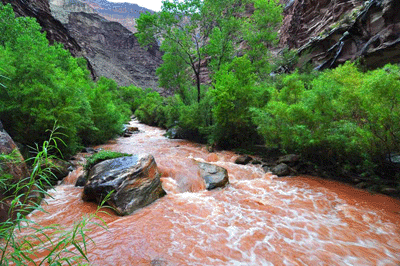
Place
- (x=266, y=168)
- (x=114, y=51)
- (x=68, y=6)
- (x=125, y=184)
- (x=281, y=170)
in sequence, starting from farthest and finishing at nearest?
(x=114, y=51)
(x=68, y=6)
(x=266, y=168)
(x=281, y=170)
(x=125, y=184)

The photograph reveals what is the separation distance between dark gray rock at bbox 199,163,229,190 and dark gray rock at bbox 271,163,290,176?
8.16ft

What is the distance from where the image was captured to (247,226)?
4.53 meters

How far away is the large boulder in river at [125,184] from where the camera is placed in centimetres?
507

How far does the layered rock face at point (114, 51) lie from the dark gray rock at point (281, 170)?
220 ft

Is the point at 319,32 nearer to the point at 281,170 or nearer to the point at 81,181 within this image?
A: the point at 281,170

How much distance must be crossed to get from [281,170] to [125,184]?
20.9 ft

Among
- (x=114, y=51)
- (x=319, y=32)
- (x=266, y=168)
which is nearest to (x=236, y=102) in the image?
(x=266, y=168)

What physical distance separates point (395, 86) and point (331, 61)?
18.4 meters

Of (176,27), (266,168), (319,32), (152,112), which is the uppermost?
(319,32)

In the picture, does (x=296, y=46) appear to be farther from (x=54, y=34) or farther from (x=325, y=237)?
(x=54, y=34)

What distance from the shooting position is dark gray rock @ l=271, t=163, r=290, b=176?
8091 millimetres

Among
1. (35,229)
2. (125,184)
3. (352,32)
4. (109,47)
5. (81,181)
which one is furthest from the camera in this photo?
(109,47)

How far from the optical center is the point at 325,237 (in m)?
4.14

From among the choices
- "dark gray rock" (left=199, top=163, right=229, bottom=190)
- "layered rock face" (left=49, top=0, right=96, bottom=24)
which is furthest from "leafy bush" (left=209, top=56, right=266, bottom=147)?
"layered rock face" (left=49, top=0, right=96, bottom=24)
